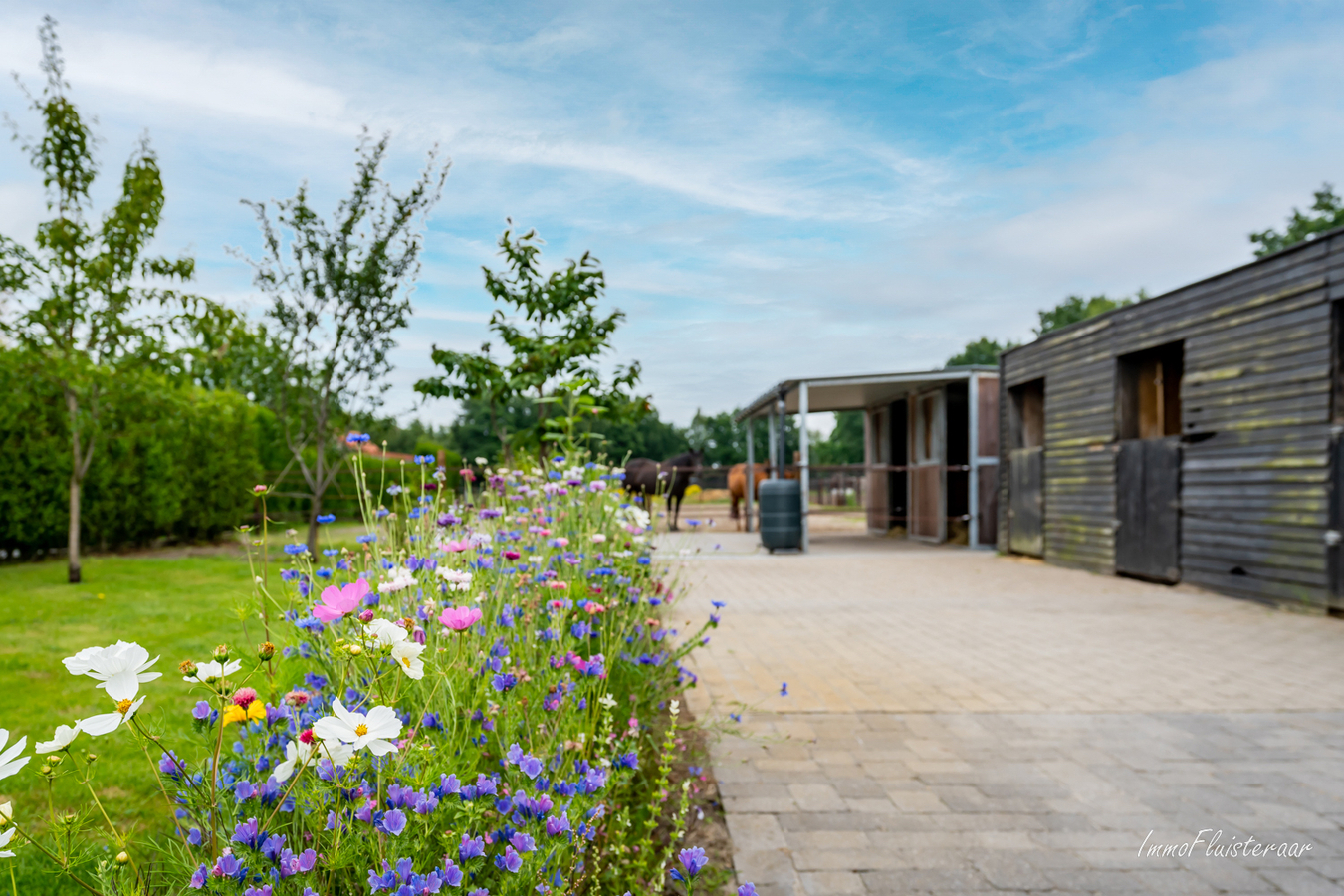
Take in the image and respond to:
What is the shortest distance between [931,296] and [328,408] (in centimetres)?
1234

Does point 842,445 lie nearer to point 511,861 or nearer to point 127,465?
point 127,465

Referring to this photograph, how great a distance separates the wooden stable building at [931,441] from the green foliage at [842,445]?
36.1 metres

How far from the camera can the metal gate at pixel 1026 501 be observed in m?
11.7

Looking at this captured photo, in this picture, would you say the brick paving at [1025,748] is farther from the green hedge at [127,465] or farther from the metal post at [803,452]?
the green hedge at [127,465]

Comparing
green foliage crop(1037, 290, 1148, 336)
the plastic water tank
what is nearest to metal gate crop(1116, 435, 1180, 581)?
the plastic water tank

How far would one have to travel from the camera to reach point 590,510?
4.32 m

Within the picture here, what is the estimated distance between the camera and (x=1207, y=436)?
8438 mm

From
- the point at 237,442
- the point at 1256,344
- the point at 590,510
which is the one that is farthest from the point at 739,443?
the point at 590,510

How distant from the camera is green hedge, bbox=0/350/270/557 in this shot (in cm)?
879

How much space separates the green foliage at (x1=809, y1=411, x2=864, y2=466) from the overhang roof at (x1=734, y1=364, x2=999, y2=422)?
3656cm

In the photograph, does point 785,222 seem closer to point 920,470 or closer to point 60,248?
point 60,248

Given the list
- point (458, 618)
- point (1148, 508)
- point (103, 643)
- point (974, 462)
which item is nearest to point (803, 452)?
point (974, 462)

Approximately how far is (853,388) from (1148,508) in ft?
21.1

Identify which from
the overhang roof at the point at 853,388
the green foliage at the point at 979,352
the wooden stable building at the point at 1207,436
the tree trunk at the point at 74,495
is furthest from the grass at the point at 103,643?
the green foliage at the point at 979,352
